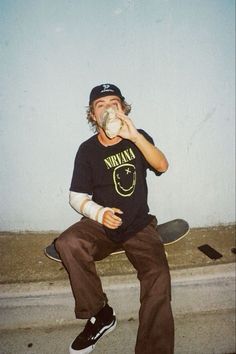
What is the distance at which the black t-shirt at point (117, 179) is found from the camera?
2.38 meters

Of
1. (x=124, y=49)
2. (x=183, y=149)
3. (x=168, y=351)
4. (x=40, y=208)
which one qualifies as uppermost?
(x=124, y=49)

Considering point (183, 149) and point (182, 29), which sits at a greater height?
point (182, 29)

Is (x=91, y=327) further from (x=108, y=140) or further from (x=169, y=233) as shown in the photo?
(x=108, y=140)

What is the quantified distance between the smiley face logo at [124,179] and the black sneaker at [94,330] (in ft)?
2.89

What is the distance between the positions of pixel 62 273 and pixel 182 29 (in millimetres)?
2261

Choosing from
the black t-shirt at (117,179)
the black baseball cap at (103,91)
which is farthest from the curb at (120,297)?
the black baseball cap at (103,91)

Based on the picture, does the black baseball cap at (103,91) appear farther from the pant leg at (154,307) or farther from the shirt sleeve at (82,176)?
the pant leg at (154,307)

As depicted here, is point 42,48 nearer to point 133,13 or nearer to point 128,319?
point 133,13

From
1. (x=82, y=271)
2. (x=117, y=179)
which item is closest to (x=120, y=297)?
(x=82, y=271)

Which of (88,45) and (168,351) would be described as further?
(88,45)

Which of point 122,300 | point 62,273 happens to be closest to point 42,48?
point 62,273

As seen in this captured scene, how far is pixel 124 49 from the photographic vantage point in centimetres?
249

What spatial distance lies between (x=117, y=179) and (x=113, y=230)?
0.40 meters

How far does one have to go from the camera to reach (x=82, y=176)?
2402 millimetres
